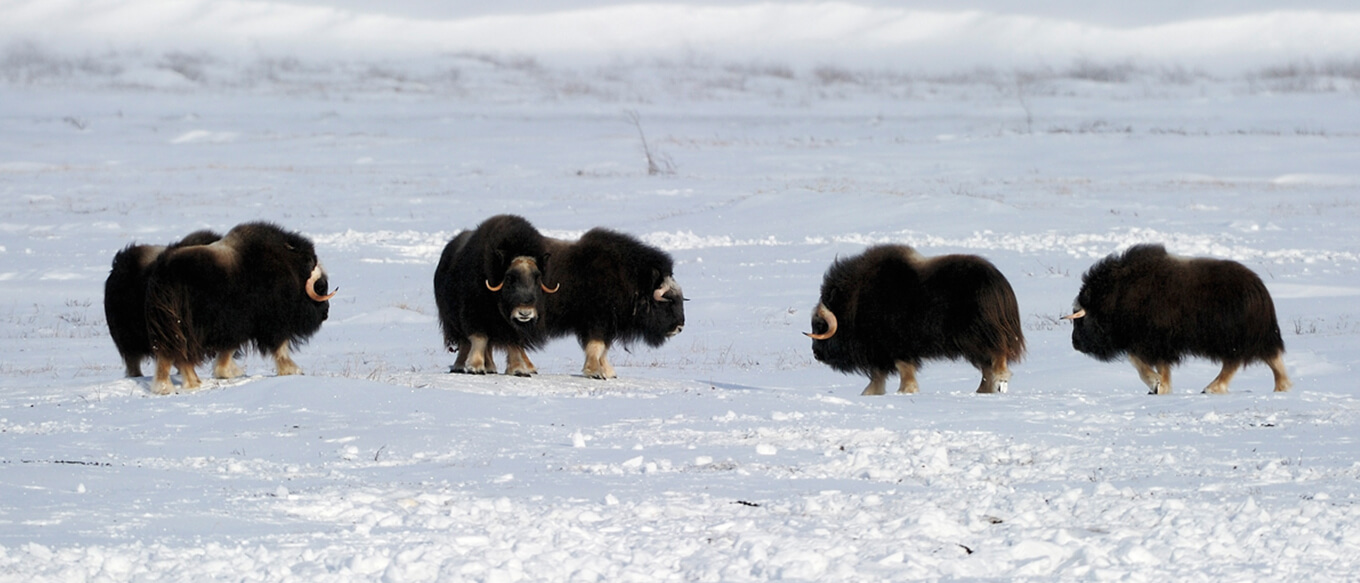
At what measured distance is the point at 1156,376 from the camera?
27.5ft

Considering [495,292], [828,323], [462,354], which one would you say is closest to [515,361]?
[462,354]

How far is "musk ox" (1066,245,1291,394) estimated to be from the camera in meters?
7.91

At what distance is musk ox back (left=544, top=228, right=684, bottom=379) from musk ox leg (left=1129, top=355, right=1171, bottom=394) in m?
2.75

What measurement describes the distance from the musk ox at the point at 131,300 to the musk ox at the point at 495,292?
1434 mm

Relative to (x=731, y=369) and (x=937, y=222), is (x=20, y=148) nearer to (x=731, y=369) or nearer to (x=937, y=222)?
(x=937, y=222)

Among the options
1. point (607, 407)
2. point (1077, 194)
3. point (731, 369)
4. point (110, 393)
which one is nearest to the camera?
point (607, 407)

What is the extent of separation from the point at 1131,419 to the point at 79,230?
18530 mm

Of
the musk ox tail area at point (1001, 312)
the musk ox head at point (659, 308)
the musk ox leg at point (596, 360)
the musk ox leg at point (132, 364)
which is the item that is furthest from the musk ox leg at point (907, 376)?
the musk ox leg at point (132, 364)

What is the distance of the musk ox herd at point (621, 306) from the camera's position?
7984mm

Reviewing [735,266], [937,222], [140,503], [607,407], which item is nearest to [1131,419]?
[607,407]

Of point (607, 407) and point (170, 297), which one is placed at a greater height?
point (170, 297)

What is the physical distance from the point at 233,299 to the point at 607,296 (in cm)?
222

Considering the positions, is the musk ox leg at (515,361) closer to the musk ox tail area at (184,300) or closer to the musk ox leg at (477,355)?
the musk ox leg at (477,355)

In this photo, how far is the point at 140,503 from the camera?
486 centimetres
